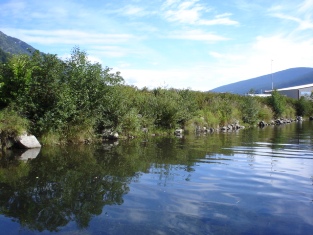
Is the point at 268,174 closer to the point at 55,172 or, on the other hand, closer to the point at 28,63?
the point at 55,172

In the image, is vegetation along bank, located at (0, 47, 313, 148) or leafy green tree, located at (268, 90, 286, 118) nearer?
vegetation along bank, located at (0, 47, 313, 148)

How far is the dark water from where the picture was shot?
5742 millimetres

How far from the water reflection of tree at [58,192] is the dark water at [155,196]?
20 mm

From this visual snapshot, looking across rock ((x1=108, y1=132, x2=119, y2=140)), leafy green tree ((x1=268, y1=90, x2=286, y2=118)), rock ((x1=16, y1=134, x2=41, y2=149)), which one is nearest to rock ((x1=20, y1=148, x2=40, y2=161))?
rock ((x1=16, y1=134, x2=41, y2=149))

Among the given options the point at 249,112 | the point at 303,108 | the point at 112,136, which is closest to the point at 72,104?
the point at 112,136

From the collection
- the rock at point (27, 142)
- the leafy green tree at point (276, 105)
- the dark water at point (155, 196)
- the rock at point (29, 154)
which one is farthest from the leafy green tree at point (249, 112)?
the rock at point (29, 154)

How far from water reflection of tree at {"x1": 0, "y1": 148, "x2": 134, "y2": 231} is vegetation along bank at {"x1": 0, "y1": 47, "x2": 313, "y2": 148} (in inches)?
212

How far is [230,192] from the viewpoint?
7.88m

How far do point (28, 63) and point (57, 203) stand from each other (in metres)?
11.9

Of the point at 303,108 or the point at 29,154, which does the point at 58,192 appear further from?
the point at 303,108

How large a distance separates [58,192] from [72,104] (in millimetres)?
10412

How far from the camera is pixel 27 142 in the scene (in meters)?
15.5

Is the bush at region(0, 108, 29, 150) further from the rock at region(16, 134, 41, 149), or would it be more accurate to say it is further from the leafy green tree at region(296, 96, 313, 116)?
the leafy green tree at region(296, 96, 313, 116)

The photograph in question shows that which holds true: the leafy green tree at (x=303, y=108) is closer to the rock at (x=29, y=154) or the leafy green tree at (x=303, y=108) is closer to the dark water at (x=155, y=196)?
the dark water at (x=155, y=196)
